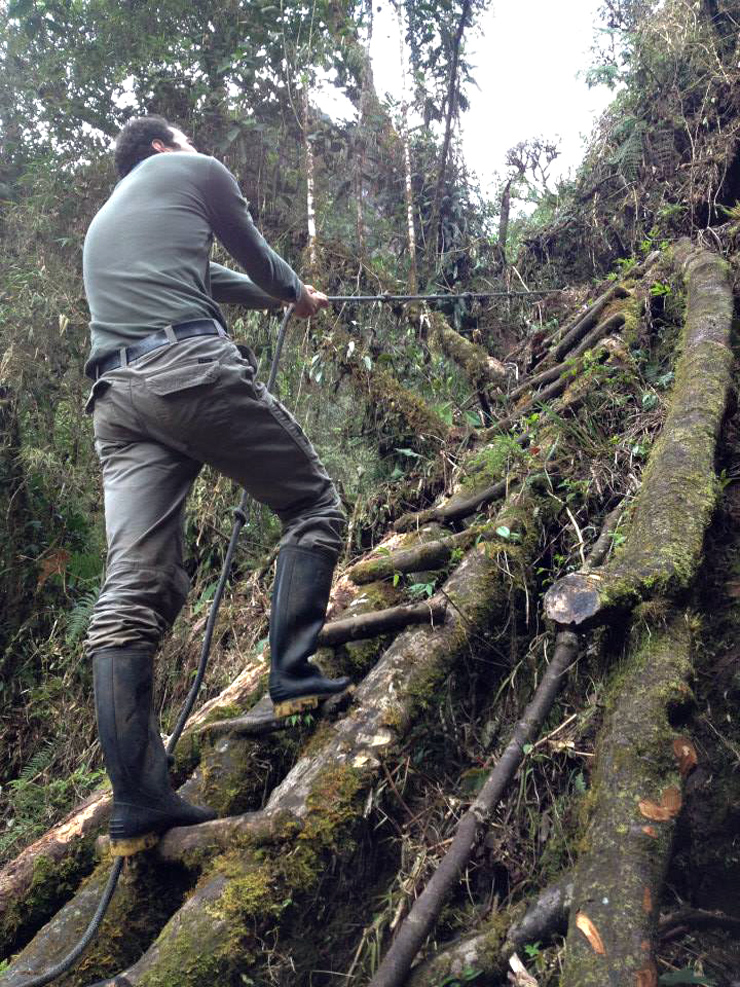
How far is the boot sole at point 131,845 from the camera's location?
224 cm

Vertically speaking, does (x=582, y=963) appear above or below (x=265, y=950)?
above

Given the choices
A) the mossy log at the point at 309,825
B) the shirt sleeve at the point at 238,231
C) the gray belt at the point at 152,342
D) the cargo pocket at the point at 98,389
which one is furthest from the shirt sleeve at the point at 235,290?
the mossy log at the point at 309,825

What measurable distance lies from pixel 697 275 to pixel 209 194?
270 cm

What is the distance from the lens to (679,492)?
256 centimetres

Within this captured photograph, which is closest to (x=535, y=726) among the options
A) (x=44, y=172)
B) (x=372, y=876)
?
(x=372, y=876)

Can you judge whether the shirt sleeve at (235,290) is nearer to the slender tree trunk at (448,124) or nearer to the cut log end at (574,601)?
the cut log end at (574,601)

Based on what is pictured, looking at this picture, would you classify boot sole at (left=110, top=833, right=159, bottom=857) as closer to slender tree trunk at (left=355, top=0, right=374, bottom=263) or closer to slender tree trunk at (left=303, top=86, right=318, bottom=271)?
slender tree trunk at (left=303, top=86, right=318, bottom=271)

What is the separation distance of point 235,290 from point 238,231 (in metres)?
0.40

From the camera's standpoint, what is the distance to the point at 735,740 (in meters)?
2.42

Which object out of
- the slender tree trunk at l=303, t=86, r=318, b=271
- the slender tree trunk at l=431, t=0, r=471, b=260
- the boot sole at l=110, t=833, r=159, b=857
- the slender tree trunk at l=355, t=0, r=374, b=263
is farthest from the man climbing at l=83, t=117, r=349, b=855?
the slender tree trunk at l=431, t=0, r=471, b=260

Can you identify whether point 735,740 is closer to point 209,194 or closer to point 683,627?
point 683,627

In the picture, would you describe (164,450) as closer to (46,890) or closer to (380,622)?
(380,622)

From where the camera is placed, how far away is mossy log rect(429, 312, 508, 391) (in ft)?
17.6

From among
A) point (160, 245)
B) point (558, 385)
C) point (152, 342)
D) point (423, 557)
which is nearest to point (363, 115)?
point (558, 385)
